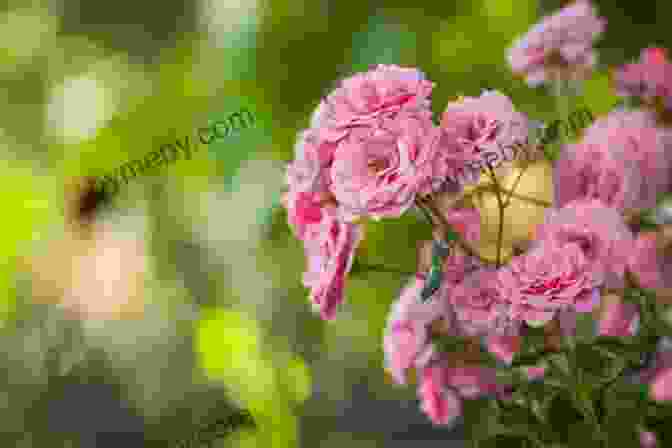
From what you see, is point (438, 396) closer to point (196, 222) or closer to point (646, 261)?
point (646, 261)

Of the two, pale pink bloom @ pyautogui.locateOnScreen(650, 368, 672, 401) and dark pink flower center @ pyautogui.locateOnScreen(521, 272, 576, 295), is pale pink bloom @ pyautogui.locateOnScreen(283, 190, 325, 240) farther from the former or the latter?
pale pink bloom @ pyautogui.locateOnScreen(650, 368, 672, 401)

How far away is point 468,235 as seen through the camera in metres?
0.68

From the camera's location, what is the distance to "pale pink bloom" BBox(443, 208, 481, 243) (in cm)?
67

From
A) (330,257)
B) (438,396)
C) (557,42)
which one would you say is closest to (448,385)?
(438,396)

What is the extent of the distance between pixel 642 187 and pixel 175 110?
0.53m

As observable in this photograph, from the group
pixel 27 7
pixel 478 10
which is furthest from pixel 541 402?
pixel 27 7

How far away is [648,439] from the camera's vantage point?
2.10 feet

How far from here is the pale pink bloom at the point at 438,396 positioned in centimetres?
70

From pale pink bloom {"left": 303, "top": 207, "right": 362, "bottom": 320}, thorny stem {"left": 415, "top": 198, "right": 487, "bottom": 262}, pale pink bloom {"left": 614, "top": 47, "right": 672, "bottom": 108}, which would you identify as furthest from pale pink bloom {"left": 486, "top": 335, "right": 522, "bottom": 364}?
pale pink bloom {"left": 614, "top": 47, "right": 672, "bottom": 108}

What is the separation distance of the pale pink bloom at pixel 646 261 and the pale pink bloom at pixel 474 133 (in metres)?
0.27

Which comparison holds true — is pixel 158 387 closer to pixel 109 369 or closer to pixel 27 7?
pixel 109 369

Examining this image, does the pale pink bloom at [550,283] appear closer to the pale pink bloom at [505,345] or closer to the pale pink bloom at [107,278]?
the pale pink bloom at [505,345]

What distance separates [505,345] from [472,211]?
5.0 inches

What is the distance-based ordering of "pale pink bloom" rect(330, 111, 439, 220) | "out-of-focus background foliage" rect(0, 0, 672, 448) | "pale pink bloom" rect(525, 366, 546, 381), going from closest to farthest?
"pale pink bloom" rect(330, 111, 439, 220), "pale pink bloom" rect(525, 366, 546, 381), "out-of-focus background foliage" rect(0, 0, 672, 448)
